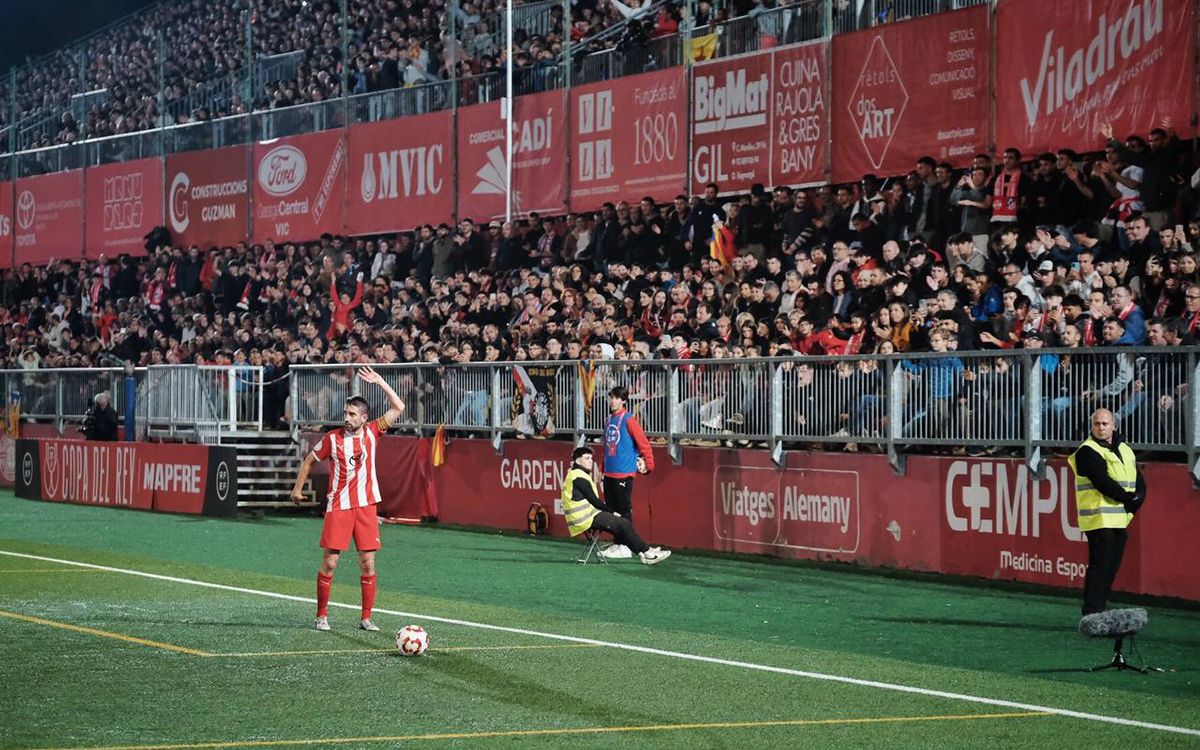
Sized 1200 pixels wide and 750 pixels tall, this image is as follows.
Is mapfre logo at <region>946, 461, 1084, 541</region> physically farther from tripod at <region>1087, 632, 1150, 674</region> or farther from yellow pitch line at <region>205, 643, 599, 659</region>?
yellow pitch line at <region>205, 643, 599, 659</region>

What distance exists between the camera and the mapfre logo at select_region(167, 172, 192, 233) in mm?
38344

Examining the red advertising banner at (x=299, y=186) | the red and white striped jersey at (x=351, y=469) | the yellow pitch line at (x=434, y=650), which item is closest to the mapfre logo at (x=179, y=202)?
the red advertising banner at (x=299, y=186)

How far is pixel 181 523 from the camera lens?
89.4 ft

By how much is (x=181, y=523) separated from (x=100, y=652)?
47.4 ft

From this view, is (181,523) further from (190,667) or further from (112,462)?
(190,667)

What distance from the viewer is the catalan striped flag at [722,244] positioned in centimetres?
2458

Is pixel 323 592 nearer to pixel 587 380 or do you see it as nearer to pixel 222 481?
pixel 587 380

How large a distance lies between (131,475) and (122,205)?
11607mm

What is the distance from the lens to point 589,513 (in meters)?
19.8

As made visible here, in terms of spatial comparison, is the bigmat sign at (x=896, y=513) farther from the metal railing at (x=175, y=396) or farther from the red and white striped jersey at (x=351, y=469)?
the red and white striped jersey at (x=351, y=469)

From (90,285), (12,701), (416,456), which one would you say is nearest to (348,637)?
(12,701)

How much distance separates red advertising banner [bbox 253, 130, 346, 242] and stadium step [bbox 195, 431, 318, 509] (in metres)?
6.17

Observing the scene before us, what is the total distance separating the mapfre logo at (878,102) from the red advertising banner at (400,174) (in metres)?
9.65

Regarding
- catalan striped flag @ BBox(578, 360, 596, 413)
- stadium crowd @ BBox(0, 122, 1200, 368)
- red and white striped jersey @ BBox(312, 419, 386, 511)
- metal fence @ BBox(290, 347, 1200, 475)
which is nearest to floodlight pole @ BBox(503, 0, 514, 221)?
stadium crowd @ BBox(0, 122, 1200, 368)
